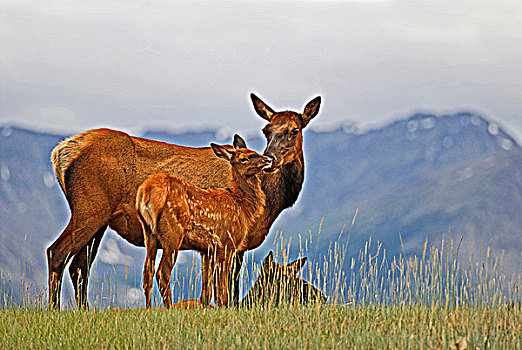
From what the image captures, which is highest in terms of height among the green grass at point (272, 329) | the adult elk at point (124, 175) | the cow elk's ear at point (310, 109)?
the cow elk's ear at point (310, 109)

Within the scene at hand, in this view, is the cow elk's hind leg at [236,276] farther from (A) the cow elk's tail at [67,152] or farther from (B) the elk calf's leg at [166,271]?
(A) the cow elk's tail at [67,152]

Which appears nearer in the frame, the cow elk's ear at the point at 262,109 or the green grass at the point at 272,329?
the green grass at the point at 272,329

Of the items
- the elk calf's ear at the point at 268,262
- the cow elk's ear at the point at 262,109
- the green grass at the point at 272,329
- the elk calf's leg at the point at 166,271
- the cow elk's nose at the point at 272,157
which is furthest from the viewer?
the cow elk's ear at the point at 262,109

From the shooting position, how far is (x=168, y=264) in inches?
244

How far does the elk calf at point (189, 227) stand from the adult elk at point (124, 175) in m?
0.39

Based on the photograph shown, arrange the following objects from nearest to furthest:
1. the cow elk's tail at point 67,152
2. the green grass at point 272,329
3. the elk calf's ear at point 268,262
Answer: the green grass at point 272,329 → the elk calf's ear at point 268,262 → the cow elk's tail at point 67,152

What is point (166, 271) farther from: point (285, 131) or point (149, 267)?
point (285, 131)

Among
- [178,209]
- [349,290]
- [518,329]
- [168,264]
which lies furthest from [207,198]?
[518,329]

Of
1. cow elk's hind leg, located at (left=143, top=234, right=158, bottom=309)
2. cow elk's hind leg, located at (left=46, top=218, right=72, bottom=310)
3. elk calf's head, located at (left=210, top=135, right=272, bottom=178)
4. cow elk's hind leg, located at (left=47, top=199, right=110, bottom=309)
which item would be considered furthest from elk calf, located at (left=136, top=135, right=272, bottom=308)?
cow elk's hind leg, located at (left=46, top=218, right=72, bottom=310)

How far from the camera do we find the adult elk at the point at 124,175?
6.98 metres

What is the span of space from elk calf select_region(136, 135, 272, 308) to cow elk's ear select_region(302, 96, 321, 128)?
4.25 feet

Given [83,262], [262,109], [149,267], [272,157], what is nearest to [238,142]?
[272,157]

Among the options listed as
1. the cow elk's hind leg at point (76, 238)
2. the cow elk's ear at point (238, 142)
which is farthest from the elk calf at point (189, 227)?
the cow elk's hind leg at point (76, 238)

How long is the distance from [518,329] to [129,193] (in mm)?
4042
